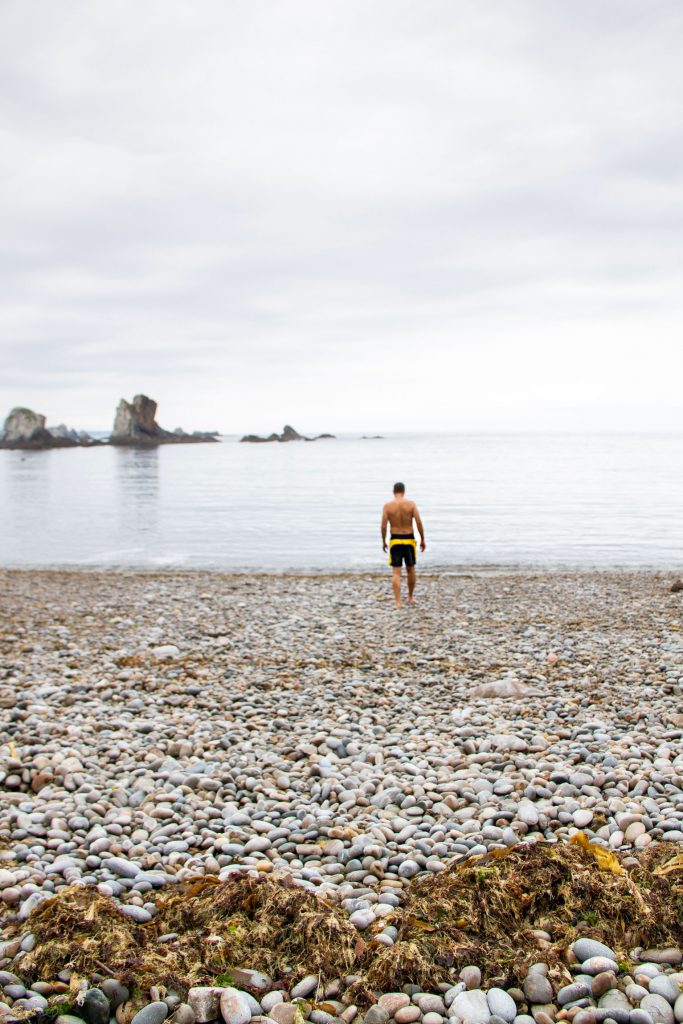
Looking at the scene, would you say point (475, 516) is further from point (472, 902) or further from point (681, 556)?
point (472, 902)

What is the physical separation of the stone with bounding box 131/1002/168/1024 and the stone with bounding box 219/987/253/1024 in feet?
0.94

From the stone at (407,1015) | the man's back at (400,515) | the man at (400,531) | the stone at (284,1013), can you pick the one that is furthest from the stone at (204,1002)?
the man's back at (400,515)

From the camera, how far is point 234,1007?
3.66 m

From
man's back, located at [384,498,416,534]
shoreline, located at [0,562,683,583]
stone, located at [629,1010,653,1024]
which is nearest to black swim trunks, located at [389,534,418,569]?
man's back, located at [384,498,416,534]

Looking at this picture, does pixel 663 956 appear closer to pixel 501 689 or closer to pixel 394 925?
pixel 394 925

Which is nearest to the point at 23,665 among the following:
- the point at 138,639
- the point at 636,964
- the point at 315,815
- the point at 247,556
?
the point at 138,639

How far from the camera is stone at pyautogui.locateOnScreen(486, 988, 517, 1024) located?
3.56 m

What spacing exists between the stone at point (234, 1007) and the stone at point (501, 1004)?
1.17 meters

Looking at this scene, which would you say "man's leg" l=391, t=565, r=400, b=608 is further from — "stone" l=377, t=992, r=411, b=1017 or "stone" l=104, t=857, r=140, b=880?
"stone" l=377, t=992, r=411, b=1017

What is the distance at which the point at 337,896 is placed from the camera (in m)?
4.92

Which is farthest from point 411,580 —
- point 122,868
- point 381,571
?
point 122,868

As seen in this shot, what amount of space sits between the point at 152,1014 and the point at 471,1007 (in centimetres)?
158

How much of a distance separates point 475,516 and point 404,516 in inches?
842

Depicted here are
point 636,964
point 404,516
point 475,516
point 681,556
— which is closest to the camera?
point 636,964
